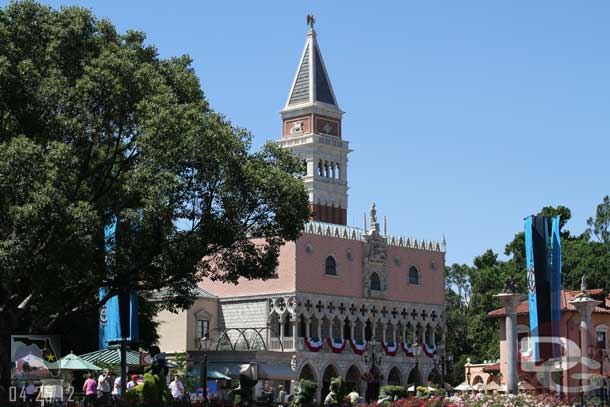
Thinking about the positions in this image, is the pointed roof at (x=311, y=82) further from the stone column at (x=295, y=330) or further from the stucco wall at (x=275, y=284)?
the stone column at (x=295, y=330)

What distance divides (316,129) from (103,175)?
54.4m

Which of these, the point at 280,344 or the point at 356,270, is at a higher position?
the point at 356,270

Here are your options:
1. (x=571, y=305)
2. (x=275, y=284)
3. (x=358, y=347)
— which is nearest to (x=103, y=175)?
(x=571, y=305)

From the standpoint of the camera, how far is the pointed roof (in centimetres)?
8244

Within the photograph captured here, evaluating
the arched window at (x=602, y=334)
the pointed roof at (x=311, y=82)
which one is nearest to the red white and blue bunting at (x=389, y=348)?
the arched window at (x=602, y=334)

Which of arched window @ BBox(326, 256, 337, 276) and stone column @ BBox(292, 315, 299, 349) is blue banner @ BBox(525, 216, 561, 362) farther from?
arched window @ BBox(326, 256, 337, 276)

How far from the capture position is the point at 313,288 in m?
61.4

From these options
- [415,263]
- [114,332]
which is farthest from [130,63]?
[415,263]

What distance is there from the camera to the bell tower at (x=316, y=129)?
3248 inches

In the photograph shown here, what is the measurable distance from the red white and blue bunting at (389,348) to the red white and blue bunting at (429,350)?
289cm

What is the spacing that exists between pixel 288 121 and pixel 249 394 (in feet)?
196

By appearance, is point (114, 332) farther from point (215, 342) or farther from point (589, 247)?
point (589, 247)

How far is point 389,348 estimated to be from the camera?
65812mm

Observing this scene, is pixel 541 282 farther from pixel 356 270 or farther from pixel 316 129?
pixel 316 129
